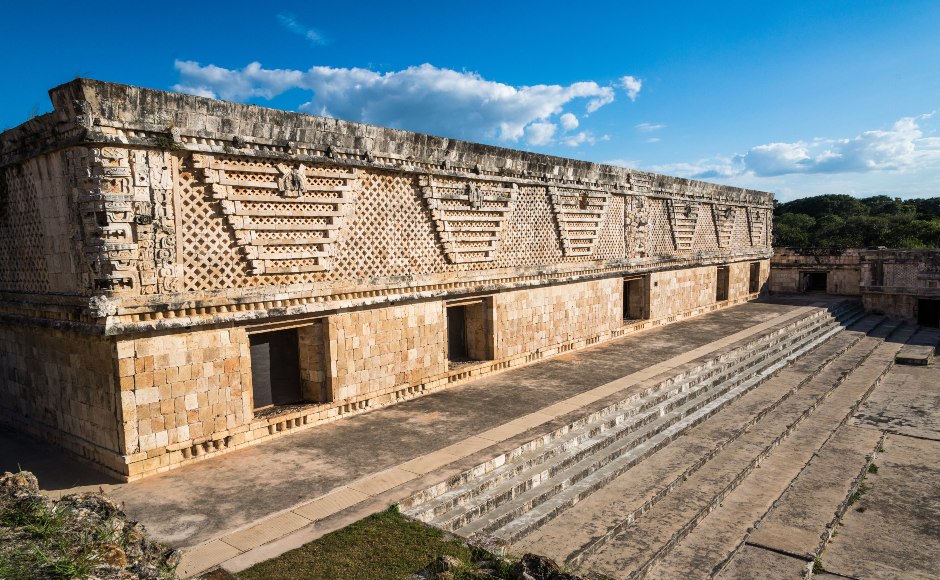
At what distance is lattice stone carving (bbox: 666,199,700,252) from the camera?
15.2 m

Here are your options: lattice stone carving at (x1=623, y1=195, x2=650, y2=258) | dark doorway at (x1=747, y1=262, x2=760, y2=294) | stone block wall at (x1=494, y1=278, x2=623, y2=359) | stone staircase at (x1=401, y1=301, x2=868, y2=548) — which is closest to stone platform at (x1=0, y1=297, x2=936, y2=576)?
stone staircase at (x1=401, y1=301, x2=868, y2=548)

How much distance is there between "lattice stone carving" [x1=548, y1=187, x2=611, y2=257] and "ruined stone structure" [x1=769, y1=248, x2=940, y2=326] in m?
12.4

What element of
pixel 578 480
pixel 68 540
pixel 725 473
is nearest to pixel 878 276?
pixel 725 473

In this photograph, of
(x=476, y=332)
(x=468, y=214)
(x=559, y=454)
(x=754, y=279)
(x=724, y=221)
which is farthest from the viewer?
(x=754, y=279)

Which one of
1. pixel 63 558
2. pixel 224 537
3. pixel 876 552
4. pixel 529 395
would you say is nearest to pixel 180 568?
pixel 224 537

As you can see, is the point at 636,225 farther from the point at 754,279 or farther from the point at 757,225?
the point at 754,279

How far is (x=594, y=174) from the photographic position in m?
Answer: 12.2

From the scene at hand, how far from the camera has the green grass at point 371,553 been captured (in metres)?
3.72

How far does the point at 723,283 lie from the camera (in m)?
18.7

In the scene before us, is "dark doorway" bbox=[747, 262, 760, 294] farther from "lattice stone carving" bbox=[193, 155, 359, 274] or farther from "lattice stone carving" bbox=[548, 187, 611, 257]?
"lattice stone carving" bbox=[193, 155, 359, 274]

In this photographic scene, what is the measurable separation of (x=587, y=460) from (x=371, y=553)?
3.14m

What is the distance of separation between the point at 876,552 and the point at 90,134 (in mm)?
8571

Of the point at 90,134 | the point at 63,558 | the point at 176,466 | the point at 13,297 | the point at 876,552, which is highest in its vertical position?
the point at 90,134

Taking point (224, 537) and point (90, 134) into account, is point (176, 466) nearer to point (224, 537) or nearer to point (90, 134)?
point (224, 537)
